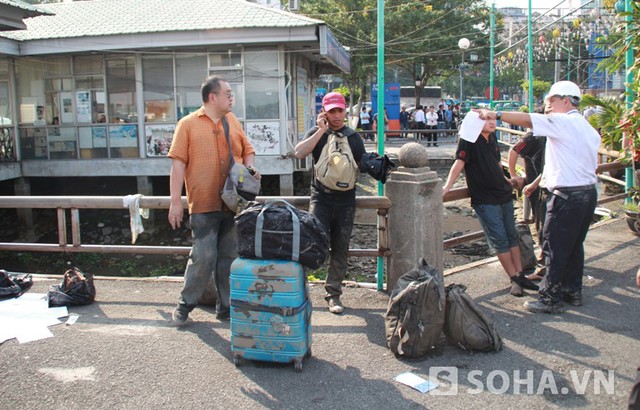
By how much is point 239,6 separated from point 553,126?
47.3ft

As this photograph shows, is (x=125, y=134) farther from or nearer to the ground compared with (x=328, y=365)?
farther from the ground

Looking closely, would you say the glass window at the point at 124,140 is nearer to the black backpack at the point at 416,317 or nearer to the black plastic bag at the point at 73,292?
the black plastic bag at the point at 73,292

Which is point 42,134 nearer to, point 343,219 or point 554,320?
point 343,219

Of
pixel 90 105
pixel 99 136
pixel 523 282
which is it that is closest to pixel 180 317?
pixel 523 282

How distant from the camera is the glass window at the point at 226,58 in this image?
1678 cm

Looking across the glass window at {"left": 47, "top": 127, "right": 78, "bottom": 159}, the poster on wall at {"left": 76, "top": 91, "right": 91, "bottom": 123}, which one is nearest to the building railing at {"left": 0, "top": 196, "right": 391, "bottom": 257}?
the poster on wall at {"left": 76, "top": 91, "right": 91, "bottom": 123}

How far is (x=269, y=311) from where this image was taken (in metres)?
4.18

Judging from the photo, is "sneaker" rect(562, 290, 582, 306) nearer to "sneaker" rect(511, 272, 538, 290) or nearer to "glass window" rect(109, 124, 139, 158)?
"sneaker" rect(511, 272, 538, 290)

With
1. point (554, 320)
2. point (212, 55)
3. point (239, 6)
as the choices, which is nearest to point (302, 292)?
point (554, 320)

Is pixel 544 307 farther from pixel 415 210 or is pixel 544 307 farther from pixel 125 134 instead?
pixel 125 134

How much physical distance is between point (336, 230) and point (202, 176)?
4.26 ft

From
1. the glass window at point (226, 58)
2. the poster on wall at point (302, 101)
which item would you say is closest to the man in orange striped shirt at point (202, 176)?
the glass window at point (226, 58)

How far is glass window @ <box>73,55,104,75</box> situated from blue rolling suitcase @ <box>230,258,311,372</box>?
15.4 metres

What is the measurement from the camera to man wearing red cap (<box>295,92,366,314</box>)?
16.9 feet
